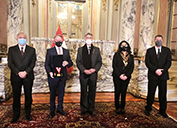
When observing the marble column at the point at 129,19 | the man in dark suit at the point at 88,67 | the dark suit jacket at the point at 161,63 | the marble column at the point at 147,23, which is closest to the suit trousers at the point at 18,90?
the man in dark suit at the point at 88,67

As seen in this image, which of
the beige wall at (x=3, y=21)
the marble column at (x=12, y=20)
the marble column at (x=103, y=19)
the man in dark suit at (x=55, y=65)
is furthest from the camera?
the marble column at (x=103, y=19)

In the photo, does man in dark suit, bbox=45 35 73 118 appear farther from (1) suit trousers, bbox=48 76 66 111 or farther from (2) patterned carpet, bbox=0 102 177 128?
(2) patterned carpet, bbox=0 102 177 128

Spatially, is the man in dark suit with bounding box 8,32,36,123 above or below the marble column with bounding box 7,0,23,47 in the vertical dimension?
below

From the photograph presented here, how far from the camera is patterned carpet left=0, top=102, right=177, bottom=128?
2750 mm

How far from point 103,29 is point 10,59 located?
20.3 ft

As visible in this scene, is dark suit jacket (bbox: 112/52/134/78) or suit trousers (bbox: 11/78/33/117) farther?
dark suit jacket (bbox: 112/52/134/78)

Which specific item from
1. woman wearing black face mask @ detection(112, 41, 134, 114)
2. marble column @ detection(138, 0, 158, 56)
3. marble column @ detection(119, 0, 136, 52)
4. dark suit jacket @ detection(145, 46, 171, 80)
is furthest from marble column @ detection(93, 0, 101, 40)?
dark suit jacket @ detection(145, 46, 171, 80)

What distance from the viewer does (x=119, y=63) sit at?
10.5 ft

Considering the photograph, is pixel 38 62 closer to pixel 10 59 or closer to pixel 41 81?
pixel 41 81

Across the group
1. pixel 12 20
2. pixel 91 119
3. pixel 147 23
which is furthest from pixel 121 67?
pixel 12 20

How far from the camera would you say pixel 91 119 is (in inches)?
118

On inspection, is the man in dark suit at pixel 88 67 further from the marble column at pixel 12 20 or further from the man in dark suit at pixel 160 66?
the marble column at pixel 12 20

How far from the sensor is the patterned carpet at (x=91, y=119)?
2.75 meters

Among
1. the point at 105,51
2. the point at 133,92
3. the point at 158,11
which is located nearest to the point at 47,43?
the point at 105,51
